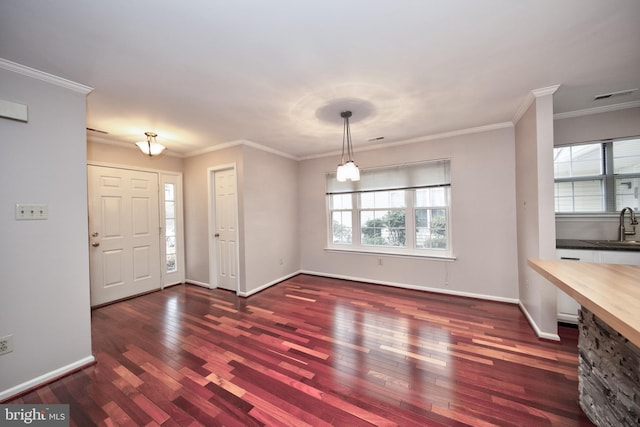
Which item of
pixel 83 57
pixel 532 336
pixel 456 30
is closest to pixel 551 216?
pixel 532 336

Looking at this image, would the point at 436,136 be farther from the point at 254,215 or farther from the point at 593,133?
the point at 254,215

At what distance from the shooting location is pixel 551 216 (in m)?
2.34

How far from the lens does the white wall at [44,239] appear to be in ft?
5.90

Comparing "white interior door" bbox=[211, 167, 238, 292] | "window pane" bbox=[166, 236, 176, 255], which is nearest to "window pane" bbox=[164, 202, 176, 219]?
"window pane" bbox=[166, 236, 176, 255]

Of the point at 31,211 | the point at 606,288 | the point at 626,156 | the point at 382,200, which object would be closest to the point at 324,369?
the point at 606,288

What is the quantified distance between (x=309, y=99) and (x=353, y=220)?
2.61 meters

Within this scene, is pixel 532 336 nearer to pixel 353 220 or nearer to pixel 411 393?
pixel 411 393

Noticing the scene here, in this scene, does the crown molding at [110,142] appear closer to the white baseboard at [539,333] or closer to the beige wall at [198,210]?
the beige wall at [198,210]

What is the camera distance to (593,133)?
9.45ft

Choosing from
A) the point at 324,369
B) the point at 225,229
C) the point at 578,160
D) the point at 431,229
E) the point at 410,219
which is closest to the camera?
the point at 324,369

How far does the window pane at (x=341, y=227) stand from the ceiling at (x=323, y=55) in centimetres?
215

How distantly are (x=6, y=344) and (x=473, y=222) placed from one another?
5.06m

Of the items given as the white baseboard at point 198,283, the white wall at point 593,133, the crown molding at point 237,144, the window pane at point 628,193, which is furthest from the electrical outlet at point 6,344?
the window pane at point 628,193

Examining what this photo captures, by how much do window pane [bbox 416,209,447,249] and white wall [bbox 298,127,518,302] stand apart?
7.5 inches
